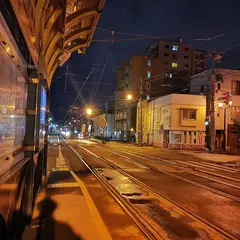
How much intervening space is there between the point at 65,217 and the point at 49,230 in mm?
813

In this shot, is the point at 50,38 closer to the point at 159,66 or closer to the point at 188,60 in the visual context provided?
the point at 159,66

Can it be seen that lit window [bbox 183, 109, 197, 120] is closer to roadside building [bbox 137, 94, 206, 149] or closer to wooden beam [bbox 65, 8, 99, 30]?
roadside building [bbox 137, 94, 206, 149]

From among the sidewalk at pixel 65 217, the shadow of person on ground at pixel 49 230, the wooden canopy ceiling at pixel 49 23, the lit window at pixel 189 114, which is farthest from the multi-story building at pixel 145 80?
the shadow of person on ground at pixel 49 230

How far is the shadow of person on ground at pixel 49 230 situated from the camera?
17.1 ft

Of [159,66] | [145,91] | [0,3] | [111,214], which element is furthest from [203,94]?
[0,3]

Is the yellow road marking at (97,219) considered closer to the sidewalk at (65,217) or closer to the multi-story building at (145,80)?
the sidewalk at (65,217)

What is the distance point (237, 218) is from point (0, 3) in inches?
261

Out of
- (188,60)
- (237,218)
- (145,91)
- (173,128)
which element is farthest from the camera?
(188,60)

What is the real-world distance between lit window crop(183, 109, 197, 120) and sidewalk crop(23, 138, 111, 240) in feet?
109

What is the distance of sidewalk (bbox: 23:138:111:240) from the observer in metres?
5.35

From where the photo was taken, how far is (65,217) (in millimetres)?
6426

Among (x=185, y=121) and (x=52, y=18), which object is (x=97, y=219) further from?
(x=185, y=121)

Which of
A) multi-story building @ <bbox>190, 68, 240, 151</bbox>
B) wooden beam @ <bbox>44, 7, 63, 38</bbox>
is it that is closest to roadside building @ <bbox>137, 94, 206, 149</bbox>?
multi-story building @ <bbox>190, 68, 240, 151</bbox>

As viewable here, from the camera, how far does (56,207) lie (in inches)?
286
